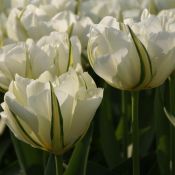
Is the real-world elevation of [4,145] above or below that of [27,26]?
below

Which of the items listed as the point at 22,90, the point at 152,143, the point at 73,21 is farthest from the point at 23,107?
the point at 152,143

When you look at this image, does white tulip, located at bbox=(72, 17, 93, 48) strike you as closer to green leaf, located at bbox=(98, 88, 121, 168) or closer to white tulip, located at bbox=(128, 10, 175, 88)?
green leaf, located at bbox=(98, 88, 121, 168)

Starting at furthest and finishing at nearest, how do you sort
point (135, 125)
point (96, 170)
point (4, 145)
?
point (4, 145)
point (96, 170)
point (135, 125)

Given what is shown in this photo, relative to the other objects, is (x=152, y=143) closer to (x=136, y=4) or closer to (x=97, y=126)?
(x=97, y=126)

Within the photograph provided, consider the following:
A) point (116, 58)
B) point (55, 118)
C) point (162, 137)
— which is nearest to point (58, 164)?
point (55, 118)

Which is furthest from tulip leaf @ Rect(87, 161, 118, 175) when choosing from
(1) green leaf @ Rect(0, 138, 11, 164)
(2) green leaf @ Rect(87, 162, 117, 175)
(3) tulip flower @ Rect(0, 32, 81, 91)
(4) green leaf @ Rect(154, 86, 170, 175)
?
(1) green leaf @ Rect(0, 138, 11, 164)

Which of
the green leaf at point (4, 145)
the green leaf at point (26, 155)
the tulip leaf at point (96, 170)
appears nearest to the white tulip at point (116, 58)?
the tulip leaf at point (96, 170)

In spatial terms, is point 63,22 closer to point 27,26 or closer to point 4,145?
point 27,26
